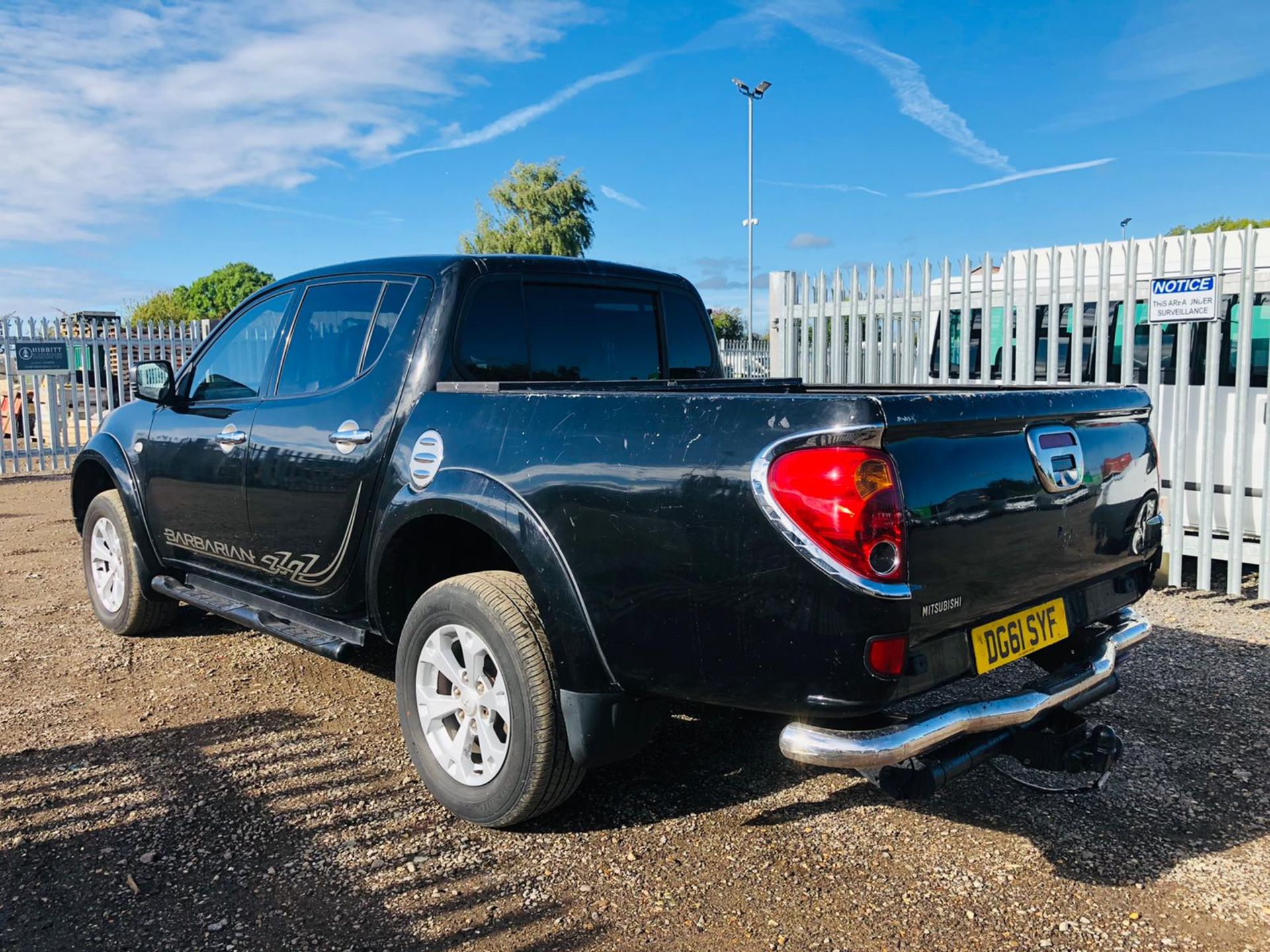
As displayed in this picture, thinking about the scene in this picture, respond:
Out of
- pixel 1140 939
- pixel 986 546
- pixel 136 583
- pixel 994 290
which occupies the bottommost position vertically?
pixel 1140 939

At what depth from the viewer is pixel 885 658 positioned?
241 centimetres

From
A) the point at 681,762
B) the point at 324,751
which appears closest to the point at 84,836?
the point at 324,751

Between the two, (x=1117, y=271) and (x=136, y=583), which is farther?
(x=1117, y=271)

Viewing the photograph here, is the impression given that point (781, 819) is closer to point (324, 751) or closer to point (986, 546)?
point (986, 546)

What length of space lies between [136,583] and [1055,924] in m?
4.57

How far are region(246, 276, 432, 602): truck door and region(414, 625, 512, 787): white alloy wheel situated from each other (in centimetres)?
62

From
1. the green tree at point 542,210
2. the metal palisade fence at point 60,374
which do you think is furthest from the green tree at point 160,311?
the metal palisade fence at point 60,374

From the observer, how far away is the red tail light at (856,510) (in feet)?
7.75

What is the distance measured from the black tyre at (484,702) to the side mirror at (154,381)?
7.64 ft

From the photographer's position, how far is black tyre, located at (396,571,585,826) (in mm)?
2975

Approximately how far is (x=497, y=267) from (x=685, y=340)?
1056mm

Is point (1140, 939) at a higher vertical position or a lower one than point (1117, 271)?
lower

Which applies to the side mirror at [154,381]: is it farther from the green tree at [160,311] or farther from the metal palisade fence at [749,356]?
the green tree at [160,311]

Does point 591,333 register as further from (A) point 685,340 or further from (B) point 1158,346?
(B) point 1158,346
